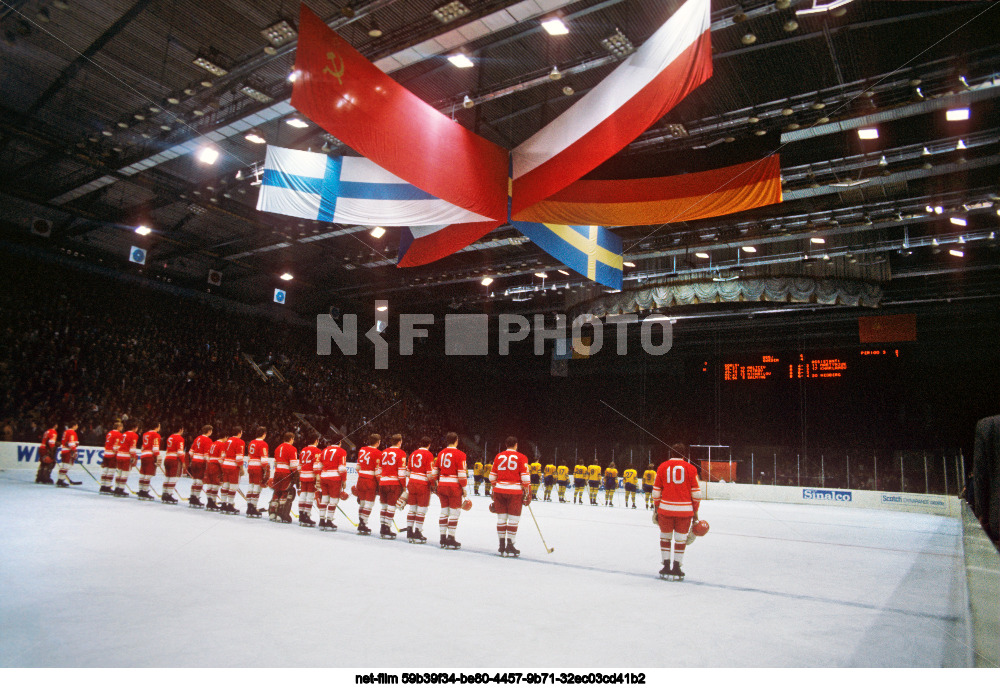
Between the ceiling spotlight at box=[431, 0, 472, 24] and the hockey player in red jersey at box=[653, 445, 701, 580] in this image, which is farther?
the ceiling spotlight at box=[431, 0, 472, 24]

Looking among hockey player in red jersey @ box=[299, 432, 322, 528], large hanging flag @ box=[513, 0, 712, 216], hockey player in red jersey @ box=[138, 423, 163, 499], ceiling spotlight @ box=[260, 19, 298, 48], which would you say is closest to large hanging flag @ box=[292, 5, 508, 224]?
large hanging flag @ box=[513, 0, 712, 216]

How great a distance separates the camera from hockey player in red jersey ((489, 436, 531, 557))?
26.2 ft

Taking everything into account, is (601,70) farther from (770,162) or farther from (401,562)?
(401,562)

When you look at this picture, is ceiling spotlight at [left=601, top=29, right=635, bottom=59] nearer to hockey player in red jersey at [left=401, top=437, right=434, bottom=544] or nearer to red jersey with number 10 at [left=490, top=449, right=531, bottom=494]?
red jersey with number 10 at [left=490, top=449, right=531, bottom=494]

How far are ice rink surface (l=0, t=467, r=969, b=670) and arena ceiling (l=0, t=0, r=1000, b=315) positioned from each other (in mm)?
7898

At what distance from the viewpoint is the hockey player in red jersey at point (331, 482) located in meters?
9.77

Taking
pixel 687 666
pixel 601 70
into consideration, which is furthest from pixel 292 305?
pixel 687 666

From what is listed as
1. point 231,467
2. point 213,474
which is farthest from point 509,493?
point 213,474

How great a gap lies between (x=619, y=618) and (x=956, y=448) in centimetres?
2531

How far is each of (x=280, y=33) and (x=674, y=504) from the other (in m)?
9.67

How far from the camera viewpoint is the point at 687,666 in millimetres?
3625

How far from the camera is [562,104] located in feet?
43.1

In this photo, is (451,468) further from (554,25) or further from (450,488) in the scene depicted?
(554,25)

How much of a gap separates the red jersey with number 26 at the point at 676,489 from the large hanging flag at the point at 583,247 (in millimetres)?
5651
